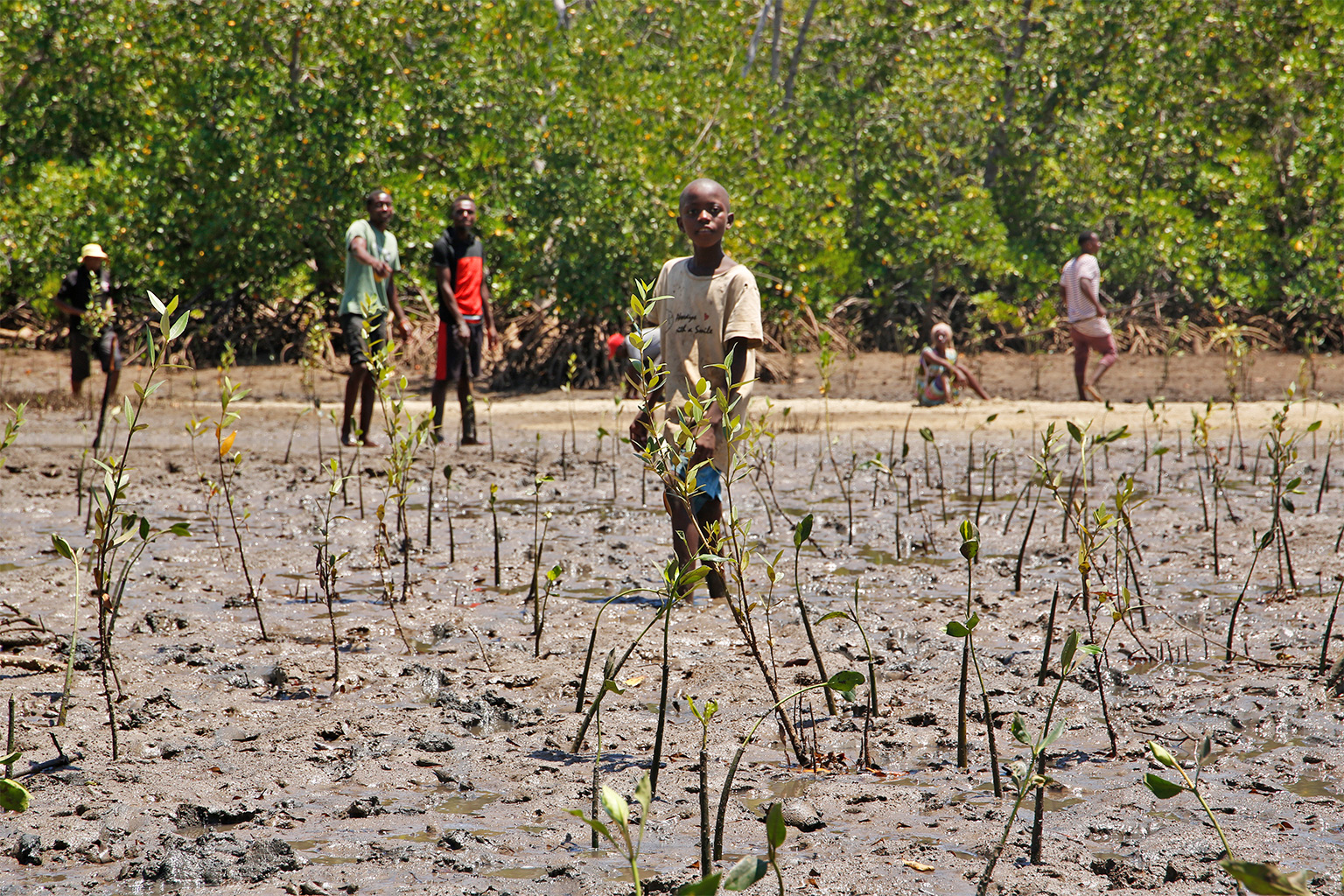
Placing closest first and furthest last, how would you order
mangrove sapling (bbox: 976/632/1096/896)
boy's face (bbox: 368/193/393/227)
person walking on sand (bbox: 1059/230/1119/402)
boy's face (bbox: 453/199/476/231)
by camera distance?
mangrove sapling (bbox: 976/632/1096/896) < boy's face (bbox: 368/193/393/227) < boy's face (bbox: 453/199/476/231) < person walking on sand (bbox: 1059/230/1119/402)

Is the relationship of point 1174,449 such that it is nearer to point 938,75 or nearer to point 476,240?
point 476,240

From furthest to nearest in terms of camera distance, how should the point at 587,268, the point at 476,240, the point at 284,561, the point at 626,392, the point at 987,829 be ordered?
the point at 587,268 → the point at 626,392 → the point at 476,240 → the point at 284,561 → the point at 987,829

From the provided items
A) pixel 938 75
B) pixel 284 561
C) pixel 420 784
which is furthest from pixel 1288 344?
pixel 420 784

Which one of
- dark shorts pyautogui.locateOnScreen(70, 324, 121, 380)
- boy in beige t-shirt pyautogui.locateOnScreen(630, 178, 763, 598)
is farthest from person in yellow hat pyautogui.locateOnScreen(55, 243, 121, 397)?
boy in beige t-shirt pyautogui.locateOnScreen(630, 178, 763, 598)

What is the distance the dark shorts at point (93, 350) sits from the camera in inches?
345

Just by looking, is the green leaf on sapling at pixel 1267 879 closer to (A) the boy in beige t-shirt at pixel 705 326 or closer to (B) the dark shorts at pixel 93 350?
(A) the boy in beige t-shirt at pixel 705 326

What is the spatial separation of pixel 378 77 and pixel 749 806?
11.7 meters

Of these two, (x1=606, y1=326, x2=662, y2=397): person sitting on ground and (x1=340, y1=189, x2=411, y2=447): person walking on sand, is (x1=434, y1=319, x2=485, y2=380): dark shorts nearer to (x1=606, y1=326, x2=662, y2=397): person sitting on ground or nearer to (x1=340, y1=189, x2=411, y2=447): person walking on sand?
(x1=340, y1=189, x2=411, y2=447): person walking on sand

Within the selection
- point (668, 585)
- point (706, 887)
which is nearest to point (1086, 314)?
point (668, 585)

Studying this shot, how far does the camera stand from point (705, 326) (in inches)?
177

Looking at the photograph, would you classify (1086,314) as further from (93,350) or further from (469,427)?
(93,350)

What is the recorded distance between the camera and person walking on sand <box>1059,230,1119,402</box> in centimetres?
1126

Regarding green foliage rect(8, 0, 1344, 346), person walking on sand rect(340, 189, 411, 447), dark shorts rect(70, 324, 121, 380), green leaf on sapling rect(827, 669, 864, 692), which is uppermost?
green foliage rect(8, 0, 1344, 346)

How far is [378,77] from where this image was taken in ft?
42.5
